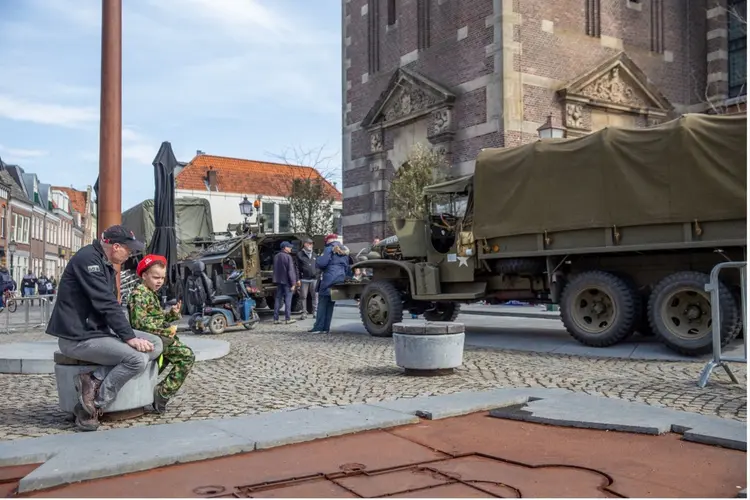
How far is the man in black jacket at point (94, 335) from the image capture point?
5355 millimetres

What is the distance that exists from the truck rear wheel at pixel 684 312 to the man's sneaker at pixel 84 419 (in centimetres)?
670

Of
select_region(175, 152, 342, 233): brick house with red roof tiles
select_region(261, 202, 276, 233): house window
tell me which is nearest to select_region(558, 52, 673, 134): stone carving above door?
select_region(175, 152, 342, 233): brick house with red roof tiles

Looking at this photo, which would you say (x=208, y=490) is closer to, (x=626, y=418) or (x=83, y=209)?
(x=626, y=418)

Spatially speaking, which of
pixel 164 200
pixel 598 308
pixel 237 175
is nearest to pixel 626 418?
pixel 598 308

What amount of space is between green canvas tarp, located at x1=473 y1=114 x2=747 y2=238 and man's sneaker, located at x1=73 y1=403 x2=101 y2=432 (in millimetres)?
6874

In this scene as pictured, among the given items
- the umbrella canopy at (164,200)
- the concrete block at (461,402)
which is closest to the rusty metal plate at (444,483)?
the concrete block at (461,402)

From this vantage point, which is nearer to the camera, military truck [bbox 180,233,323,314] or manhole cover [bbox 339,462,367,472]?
manhole cover [bbox 339,462,367,472]

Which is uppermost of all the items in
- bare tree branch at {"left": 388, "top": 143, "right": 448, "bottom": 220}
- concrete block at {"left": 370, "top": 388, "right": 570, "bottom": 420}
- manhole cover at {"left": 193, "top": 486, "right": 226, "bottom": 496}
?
bare tree branch at {"left": 388, "top": 143, "right": 448, "bottom": 220}

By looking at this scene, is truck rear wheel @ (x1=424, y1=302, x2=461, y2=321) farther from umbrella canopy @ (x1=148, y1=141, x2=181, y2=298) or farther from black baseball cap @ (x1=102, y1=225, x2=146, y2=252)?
black baseball cap @ (x1=102, y1=225, x2=146, y2=252)

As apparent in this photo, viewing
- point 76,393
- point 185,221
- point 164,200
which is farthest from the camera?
point 185,221

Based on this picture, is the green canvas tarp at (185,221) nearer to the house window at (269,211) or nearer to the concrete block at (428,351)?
the concrete block at (428,351)

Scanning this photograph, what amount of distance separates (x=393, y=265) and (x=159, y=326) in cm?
705

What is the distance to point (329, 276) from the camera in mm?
13344

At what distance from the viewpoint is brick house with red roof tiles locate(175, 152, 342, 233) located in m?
49.5
